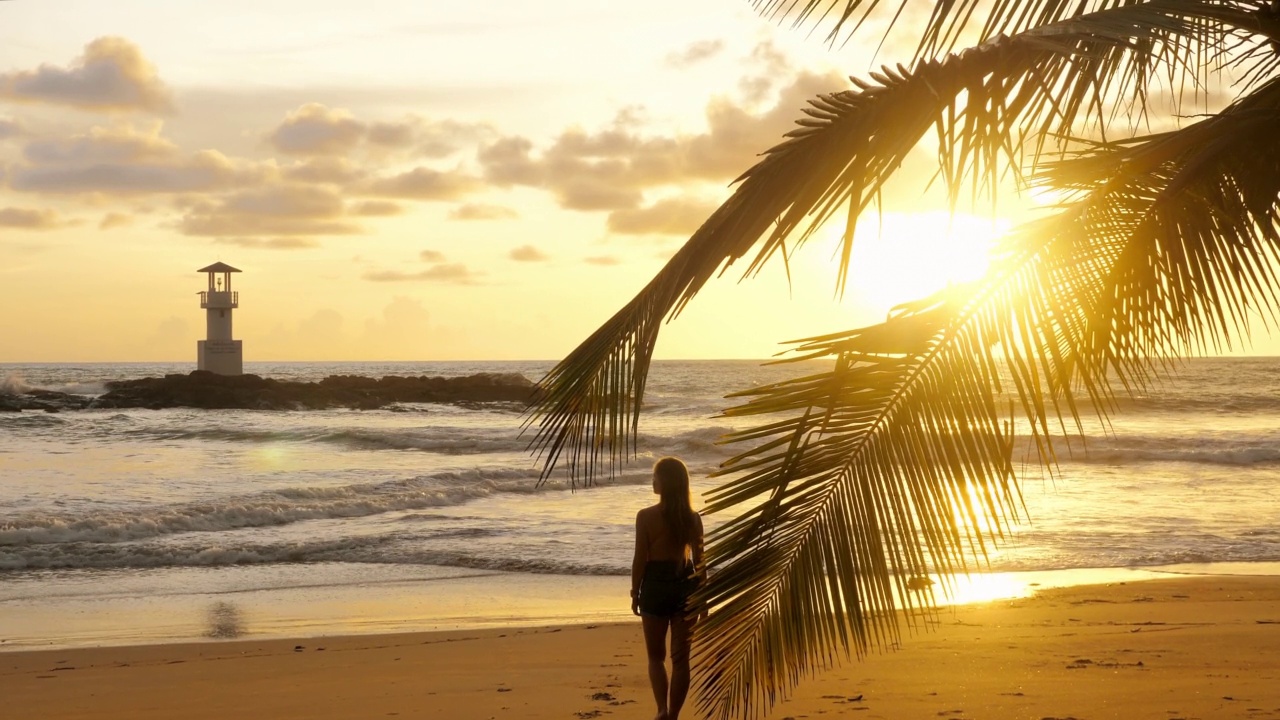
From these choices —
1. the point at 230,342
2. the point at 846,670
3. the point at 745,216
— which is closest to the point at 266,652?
the point at 846,670

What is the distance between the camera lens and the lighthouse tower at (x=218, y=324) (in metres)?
54.9

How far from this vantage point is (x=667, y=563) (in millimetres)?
5730

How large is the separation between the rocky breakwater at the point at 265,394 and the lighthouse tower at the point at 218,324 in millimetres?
1780

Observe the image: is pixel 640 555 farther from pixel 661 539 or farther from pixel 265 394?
pixel 265 394

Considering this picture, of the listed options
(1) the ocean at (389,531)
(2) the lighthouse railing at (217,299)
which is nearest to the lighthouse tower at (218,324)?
(2) the lighthouse railing at (217,299)

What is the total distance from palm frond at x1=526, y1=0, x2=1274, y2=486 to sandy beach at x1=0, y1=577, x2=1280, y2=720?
13.5 ft

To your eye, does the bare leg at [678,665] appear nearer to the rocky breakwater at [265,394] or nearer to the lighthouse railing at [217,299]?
the rocky breakwater at [265,394]

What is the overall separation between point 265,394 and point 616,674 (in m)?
44.8

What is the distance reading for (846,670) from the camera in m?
7.46

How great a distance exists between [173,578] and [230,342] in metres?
45.7

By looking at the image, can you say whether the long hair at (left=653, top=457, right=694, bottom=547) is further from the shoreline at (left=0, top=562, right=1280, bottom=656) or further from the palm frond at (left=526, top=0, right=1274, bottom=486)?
the shoreline at (left=0, top=562, right=1280, bottom=656)

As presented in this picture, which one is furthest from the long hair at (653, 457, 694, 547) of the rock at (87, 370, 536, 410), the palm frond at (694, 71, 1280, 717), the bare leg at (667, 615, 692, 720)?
the rock at (87, 370, 536, 410)

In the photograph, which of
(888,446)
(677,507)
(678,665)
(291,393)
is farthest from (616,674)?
(291,393)

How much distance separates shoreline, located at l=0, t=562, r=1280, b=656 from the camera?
9492 millimetres
